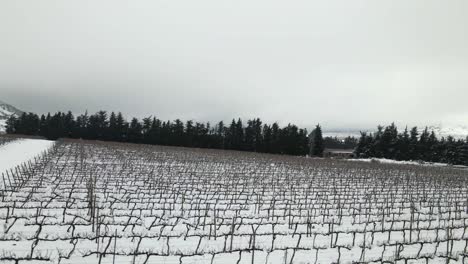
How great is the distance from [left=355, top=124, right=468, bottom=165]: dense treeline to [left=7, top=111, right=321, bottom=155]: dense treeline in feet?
38.4

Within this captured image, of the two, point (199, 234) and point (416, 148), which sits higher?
point (416, 148)

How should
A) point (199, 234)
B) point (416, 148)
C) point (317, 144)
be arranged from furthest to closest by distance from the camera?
point (317, 144)
point (416, 148)
point (199, 234)

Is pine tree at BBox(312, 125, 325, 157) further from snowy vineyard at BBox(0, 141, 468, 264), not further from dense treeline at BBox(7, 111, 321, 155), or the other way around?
snowy vineyard at BBox(0, 141, 468, 264)

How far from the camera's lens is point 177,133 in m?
66.3

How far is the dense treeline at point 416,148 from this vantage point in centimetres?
5934

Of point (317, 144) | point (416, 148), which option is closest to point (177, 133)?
point (317, 144)

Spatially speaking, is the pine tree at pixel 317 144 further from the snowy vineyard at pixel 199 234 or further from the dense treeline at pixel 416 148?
the snowy vineyard at pixel 199 234

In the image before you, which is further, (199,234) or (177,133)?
(177,133)

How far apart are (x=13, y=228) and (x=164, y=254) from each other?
4243 mm

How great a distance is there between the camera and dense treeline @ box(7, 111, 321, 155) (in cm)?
6469

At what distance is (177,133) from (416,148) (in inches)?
1561

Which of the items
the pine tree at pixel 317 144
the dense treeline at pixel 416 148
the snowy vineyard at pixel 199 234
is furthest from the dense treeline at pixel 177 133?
the snowy vineyard at pixel 199 234

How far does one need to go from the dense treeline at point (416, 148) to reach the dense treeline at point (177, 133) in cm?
1172

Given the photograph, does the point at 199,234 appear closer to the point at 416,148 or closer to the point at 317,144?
the point at 317,144
